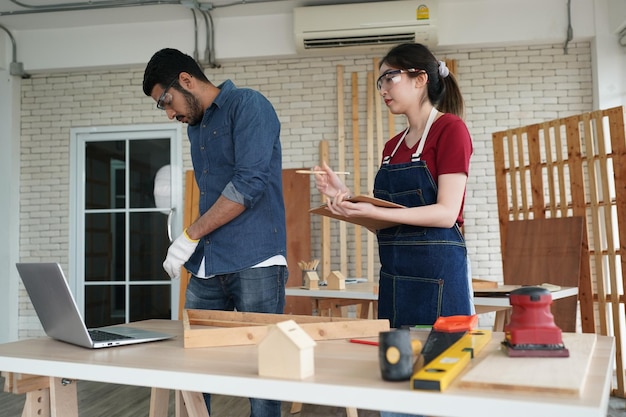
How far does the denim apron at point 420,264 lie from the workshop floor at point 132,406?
2464 millimetres

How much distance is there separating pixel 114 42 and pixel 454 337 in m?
6.34

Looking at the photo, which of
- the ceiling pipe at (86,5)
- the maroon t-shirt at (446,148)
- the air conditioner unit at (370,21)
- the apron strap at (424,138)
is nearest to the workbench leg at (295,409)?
the maroon t-shirt at (446,148)

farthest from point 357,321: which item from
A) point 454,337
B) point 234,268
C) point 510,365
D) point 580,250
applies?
point 580,250

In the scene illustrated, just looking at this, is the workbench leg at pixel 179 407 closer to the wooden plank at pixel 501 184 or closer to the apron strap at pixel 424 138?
the apron strap at pixel 424 138

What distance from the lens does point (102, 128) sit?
710 centimetres

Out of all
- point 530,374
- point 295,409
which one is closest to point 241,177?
point 530,374

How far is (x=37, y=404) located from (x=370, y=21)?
5119mm

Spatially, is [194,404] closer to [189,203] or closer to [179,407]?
[179,407]

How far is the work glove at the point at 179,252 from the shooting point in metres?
2.20

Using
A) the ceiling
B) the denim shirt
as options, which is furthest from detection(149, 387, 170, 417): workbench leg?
the ceiling

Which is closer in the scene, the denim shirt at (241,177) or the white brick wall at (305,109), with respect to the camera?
the denim shirt at (241,177)

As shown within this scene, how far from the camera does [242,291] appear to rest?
2.27 m

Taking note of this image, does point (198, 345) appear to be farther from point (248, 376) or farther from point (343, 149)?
point (343, 149)

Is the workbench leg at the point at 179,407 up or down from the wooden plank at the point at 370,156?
down
